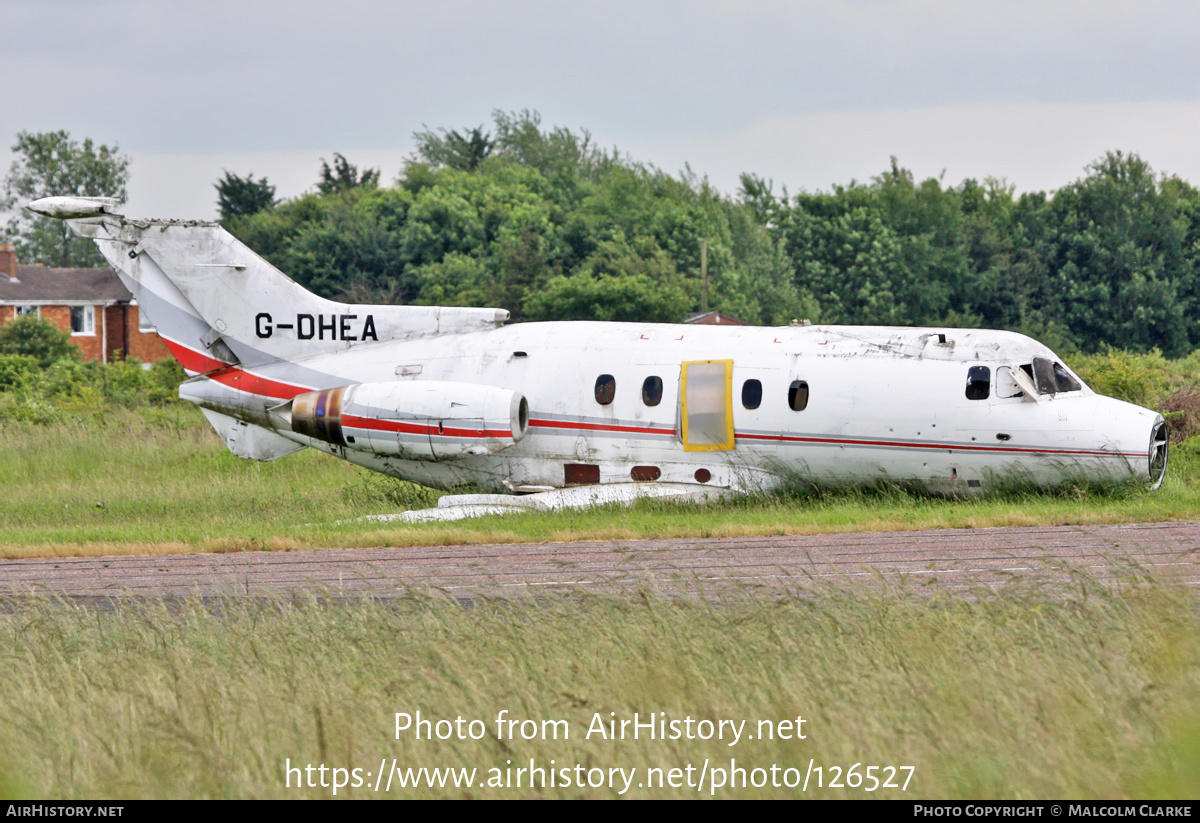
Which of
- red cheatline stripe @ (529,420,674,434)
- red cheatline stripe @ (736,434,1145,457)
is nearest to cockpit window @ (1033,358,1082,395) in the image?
red cheatline stripe @ (736,434,1145,457)

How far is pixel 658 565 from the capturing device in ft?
47.3

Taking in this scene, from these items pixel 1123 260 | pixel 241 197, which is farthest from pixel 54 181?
pixel 1123 260

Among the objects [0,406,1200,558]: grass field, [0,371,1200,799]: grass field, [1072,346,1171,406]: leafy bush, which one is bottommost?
[0,406,1200,558]: grass field

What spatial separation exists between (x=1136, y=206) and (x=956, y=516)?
227 feet

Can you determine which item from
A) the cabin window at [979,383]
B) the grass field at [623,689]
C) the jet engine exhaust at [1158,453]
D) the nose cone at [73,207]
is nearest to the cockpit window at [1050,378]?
the cabin window at [979,383]

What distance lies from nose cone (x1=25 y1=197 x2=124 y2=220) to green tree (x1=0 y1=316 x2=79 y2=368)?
43132 mm

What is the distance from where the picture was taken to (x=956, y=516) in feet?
57.6

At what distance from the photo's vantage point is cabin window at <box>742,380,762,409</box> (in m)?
19.9

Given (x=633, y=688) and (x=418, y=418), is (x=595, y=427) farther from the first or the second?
(x=633, y=688)

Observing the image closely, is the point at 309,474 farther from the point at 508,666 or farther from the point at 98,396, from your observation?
the point at 508,666

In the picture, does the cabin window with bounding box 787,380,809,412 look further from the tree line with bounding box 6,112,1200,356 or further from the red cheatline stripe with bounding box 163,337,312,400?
the tree line with bounding box 6,112,1200,356

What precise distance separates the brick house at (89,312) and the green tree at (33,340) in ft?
46.8

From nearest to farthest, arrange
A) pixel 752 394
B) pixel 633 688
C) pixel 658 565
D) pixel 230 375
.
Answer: pixel 633 688 → pixel 658 565 → pixel 752 394 → pixel 230 375

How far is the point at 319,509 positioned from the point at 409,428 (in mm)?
2796
